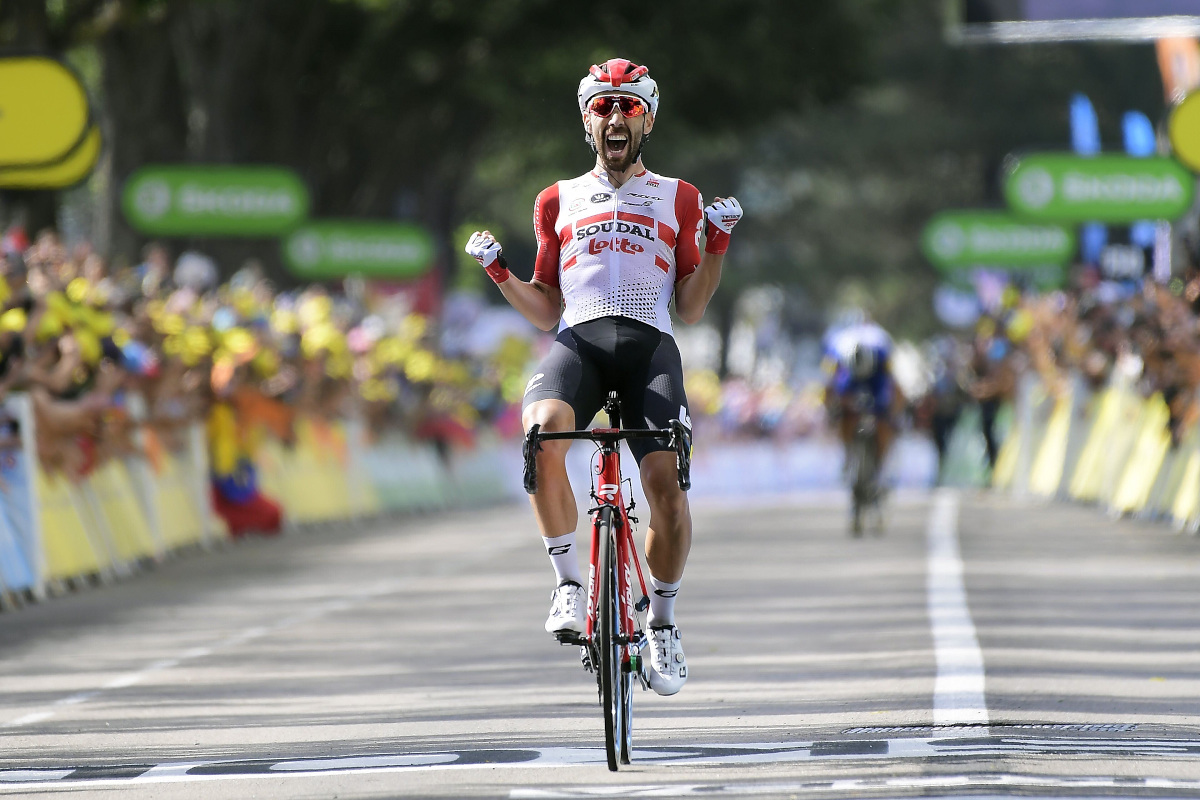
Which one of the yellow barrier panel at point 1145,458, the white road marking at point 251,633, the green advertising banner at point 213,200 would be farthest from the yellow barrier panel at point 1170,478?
the green advertising banner at point 213,200

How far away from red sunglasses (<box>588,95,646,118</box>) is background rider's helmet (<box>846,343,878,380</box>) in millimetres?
14083

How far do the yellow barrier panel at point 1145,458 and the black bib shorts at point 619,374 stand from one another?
14487mm

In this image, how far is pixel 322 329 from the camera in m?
27.8

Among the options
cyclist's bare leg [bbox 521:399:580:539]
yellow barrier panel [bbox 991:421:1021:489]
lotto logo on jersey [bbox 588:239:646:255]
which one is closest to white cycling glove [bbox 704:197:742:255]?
lotto logo on jersey [bbox 588:239:646:255]

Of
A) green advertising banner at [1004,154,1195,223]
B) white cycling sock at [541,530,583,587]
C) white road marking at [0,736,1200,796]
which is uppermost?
green advertising banner at [1004,154,1195,223]

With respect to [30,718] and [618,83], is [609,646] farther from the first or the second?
[30,718]

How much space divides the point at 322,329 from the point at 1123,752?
66.5 ft

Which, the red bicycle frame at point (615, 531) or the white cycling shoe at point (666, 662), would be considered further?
the white cycling shoe at point (666, 662)

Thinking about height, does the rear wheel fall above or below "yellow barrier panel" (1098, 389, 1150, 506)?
below

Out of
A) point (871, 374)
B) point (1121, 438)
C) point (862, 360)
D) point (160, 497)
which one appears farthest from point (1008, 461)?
point (160, 497)

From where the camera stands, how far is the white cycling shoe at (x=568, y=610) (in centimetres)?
821

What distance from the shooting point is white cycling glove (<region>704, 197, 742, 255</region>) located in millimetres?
8578

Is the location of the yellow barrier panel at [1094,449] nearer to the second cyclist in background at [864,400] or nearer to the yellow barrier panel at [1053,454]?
the yellow barrier panel at [1053,454]

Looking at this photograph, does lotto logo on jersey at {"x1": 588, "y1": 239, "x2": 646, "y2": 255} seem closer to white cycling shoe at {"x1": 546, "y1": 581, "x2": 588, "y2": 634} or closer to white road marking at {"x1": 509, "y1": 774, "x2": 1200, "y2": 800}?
white cycling shoe at {"x1": 546, "y1": 581, "x2": 588, "y2": 634}
